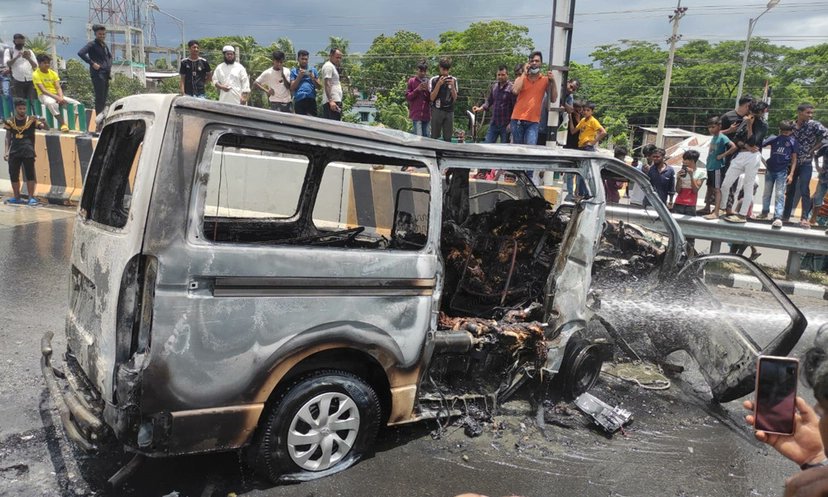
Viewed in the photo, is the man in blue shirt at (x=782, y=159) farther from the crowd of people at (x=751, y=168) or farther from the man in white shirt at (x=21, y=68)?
the man in white shirt at (x=21, y=68)

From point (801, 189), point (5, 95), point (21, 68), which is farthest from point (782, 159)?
point (5, 95)

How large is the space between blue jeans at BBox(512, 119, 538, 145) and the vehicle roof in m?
4.75

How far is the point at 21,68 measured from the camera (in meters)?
12.7

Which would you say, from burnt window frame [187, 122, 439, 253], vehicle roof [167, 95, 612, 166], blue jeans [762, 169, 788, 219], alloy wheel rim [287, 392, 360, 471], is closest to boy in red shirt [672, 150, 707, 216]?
blue jeans [762, 169, 788, 219]

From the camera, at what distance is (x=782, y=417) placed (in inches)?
79.7

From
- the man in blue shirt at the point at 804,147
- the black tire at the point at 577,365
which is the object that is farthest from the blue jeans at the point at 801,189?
the black tire at the point at 577,365

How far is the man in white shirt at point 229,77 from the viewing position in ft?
34.2

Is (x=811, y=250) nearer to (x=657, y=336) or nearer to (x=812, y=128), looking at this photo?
(x=812, y=128)

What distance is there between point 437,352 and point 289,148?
174 centimetres

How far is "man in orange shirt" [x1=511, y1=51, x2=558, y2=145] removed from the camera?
8.87 m

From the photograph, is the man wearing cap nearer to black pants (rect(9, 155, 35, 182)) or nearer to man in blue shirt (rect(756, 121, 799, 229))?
black pants (rect(9, 155, 35, 182))

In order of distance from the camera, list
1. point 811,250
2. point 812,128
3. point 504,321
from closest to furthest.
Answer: point 504,321 → point 811,250 → point 812,128

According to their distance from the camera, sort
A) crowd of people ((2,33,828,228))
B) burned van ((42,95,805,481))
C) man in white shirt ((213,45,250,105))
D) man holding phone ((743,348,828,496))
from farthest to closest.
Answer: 1. man in white shirt ((213,45,250,105))
2. crowd of people ((2,33,828,228))
3. burned van ((42,95,805,481))
4. man holding phone ((743,348,828,496))

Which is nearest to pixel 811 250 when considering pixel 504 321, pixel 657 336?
pixel 657 336
